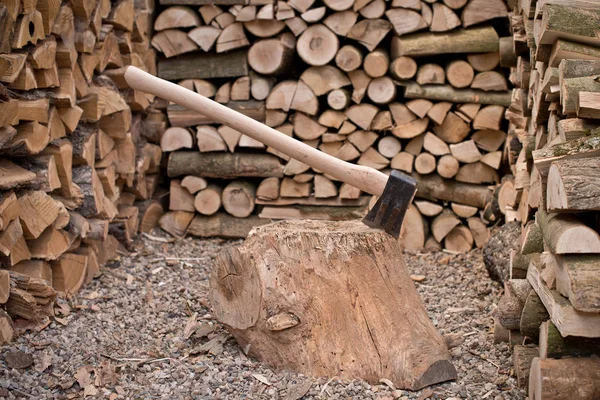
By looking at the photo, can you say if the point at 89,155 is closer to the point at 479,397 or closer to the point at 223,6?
the point at 223,6

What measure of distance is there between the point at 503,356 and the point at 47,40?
262cm

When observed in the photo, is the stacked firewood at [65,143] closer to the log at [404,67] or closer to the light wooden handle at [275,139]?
the light wooden handle at [275,139]

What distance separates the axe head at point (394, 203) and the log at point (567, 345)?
836mm

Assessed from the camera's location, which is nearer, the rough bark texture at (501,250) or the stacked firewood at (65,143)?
the stacked firewood at (65,143)

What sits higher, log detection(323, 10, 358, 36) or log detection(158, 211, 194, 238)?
log detection(323, 10, 358, 36)

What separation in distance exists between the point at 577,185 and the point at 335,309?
3.67 feet

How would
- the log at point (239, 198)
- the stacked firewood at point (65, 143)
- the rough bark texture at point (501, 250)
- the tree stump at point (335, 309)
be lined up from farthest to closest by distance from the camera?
1. the log at point (239, 198)
2. the rough bark texture at point (501, 250)
3. the stacked firewood at point (65, 143)
4. the tree stump at point (335, 309)

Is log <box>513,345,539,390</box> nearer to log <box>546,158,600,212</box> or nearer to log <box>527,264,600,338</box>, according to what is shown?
log <box>527,264,600,338</box>

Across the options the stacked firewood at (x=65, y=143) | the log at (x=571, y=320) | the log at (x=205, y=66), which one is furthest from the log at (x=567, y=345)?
the log at (x=205, y=66)

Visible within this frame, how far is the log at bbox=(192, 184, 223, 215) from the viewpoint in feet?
16.9

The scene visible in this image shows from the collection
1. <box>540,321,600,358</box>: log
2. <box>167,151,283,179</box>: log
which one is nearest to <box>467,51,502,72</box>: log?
<box>167,151,283,179</box>: log

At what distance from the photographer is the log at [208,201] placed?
514cm

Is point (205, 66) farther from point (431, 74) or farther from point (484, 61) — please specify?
point (484, 61)

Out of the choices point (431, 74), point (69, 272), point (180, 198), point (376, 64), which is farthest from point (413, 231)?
point (69, 272)
